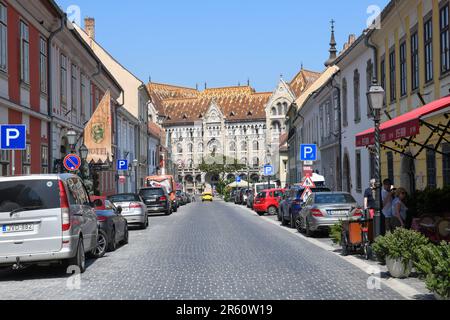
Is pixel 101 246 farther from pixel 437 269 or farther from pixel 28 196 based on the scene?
pixel 437 269

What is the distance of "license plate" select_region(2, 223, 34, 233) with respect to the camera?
11.9 meters

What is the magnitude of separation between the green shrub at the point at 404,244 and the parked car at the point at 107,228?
6.27m

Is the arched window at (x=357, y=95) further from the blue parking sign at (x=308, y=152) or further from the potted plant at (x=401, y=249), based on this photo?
the potted plant at (x=401, y=249)

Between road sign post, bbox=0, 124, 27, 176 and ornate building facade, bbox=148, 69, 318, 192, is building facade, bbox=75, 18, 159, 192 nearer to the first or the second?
road sign post, bbox=0, 124, 27, 176

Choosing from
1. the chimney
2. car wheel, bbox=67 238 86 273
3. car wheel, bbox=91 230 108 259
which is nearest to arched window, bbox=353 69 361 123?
car wheel, bbox=91 230 108 259

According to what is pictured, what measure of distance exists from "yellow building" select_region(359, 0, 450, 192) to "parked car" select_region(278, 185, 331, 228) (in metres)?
3.58

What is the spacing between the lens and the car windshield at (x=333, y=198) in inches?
860

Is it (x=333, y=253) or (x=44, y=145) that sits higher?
(x=44, y=145)

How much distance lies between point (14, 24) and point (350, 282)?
15.5m

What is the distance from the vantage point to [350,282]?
1120 cm

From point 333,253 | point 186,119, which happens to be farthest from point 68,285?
Answer: point 186,119

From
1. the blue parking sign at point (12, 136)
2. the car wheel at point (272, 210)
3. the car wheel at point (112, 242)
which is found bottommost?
the car wheel at point (272, 210)

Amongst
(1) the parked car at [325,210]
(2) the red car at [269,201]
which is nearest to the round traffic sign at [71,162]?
(1) the parked car at [325,210]
